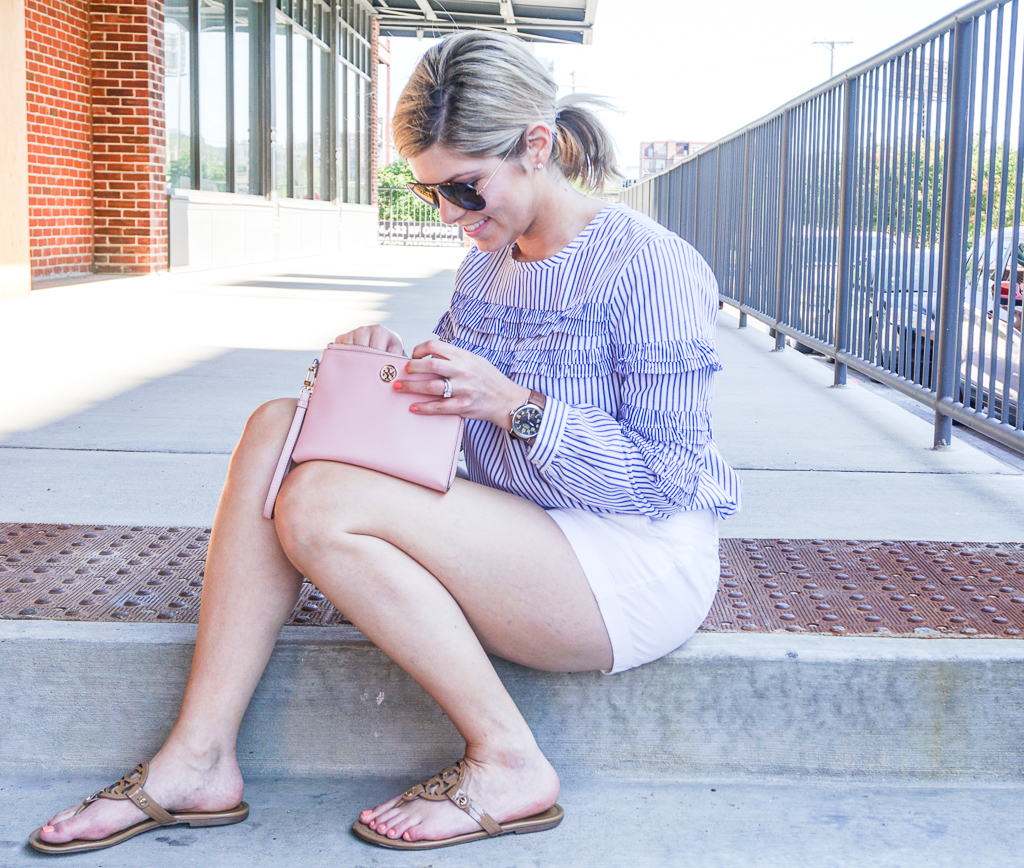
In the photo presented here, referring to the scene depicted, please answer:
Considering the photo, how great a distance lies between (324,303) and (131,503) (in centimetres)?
608

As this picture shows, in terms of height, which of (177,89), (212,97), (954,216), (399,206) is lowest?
(954,216)

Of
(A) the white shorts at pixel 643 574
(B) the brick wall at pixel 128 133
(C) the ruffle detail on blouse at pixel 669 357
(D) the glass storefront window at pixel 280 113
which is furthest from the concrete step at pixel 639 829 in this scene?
(D) the glass storefront window at pixel 280 113

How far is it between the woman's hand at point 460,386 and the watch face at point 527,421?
0.01 metres

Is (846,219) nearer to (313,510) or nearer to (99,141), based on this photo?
(313,510)

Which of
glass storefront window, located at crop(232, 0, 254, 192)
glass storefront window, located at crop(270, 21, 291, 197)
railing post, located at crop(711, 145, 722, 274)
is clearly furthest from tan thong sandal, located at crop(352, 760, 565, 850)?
glass storefront window, located at crop(270, 21, 291, 197)

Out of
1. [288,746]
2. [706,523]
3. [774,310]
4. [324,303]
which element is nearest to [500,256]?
[706,523]

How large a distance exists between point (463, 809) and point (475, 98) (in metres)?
1.13

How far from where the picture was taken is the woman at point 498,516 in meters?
1.76

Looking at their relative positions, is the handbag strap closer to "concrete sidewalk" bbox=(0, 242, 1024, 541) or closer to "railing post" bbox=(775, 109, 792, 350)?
"concrete sidewalk" bbox=(0, 242, 1024, 541)

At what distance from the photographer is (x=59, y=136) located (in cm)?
1016

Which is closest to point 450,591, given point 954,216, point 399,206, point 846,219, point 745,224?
point 954,216

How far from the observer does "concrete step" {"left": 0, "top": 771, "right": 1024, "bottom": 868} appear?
175 centimetres

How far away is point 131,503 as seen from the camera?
9.75 ft

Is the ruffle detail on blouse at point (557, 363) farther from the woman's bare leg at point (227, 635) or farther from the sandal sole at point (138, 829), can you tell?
the sandal sole at point (138, 829)
